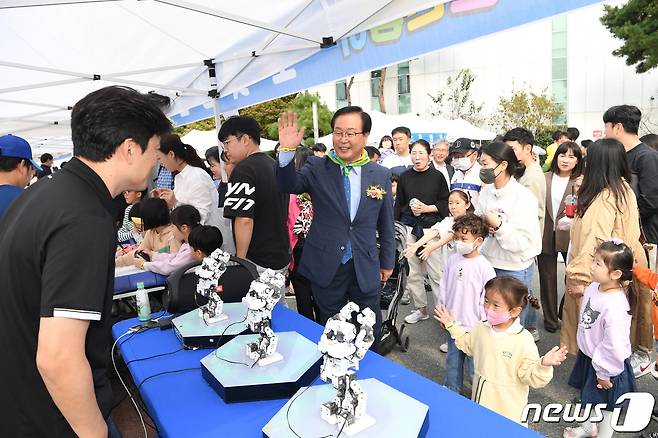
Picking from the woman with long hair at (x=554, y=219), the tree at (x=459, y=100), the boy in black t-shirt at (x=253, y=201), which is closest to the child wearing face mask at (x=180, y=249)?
the boy in black t-shirt at (x=253, y=201)

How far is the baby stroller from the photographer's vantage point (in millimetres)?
3504

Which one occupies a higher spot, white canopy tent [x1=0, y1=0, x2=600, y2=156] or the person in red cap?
white canopy tent [x1=0, y1=0, x2=600, y2=156]

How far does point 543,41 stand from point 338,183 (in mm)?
24919

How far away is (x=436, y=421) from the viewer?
4.45 feet

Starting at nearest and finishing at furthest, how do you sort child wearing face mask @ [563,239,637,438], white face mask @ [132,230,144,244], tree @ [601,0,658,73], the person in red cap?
1. child wearing face mask @ [563,239,637,438]
2. the person in red cap
3. white face mask @ [132,230,144,244]
4. tree @ [601,0,658,73]

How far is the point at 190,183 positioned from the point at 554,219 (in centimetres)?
314

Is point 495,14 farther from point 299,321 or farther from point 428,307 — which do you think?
point 428,307

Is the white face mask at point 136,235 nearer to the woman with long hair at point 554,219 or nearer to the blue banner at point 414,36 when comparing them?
the blue banner at point 414,36

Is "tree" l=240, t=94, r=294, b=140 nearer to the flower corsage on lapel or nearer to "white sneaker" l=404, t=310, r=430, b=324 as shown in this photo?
"white sneaker" l=404, t=310, r=430, b=324

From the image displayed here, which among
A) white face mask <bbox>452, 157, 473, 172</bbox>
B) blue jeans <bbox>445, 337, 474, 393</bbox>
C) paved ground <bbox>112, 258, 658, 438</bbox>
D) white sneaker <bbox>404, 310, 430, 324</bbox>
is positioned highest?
white face mask <bbox>452, 157, 473, 172</bbox>

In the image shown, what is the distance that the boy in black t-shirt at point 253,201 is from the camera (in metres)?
2.81

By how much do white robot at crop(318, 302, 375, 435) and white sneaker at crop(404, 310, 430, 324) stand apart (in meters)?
3.00

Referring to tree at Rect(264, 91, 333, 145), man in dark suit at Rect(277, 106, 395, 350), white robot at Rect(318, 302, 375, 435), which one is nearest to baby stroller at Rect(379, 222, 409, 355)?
man in dark suit at Rect(277, 106, 395, 350)

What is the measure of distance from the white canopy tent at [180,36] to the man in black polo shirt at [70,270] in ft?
6.33
